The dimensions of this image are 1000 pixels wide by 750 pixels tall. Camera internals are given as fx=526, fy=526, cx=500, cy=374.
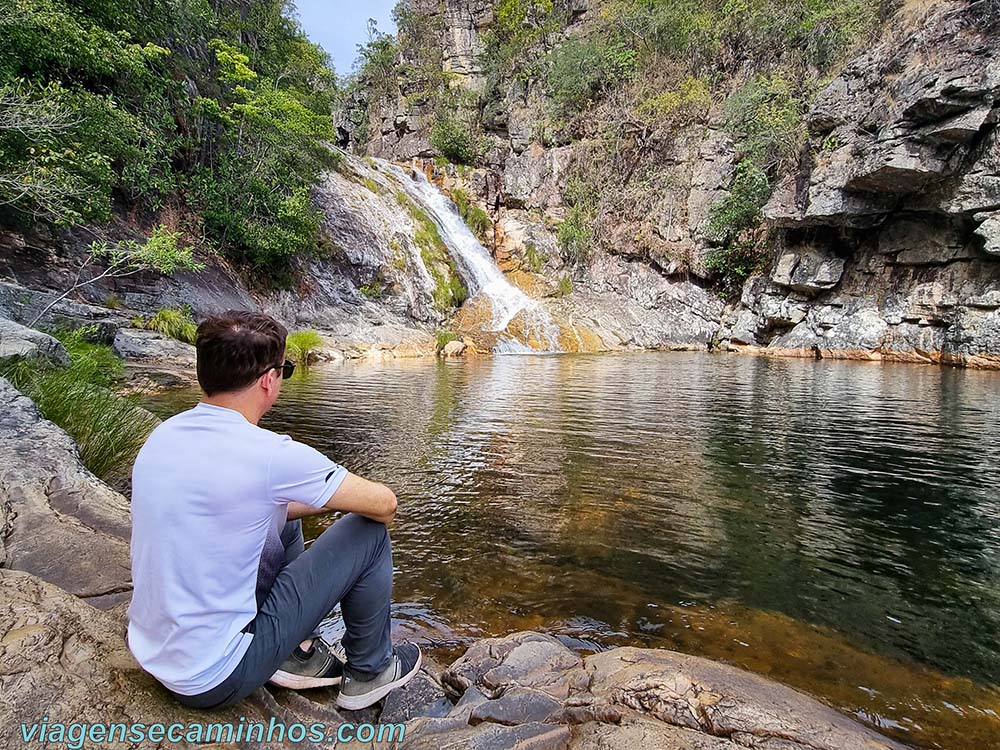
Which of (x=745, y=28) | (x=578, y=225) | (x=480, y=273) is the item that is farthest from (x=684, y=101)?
(x=480, y=273)

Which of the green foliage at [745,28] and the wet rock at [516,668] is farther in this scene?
the green foliage at [745,28]

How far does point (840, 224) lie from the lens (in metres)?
21.4

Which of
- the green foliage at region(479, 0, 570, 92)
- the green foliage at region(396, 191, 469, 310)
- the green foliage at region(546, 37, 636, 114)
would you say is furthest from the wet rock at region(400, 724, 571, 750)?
the green foliage at region(479, 0, 570, 92)

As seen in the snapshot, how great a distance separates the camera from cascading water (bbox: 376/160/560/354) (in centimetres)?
2502

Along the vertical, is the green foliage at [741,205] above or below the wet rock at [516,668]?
above

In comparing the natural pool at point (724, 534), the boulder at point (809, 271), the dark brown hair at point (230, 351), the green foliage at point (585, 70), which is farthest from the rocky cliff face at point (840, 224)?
the dark brown hair at point (230, 351)

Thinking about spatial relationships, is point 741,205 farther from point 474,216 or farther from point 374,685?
point 374,685

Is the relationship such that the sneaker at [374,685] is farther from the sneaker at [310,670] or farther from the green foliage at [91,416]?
the green foliage at [91,416]

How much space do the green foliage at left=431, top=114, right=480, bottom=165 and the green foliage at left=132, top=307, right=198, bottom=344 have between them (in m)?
25.0

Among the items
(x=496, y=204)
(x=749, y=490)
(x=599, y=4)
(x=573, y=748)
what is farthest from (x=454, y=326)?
(x=599, y=4)

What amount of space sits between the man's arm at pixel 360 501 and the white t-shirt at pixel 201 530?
104 mm

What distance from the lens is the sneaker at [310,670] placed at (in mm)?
2127

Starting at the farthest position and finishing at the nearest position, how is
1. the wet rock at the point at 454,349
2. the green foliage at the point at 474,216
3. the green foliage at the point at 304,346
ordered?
the green foliage at the point at 474,216 → the wet rock at the point at 454,349 → the green foliage at the point at 304,346

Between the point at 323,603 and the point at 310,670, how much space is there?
1.38 ft
